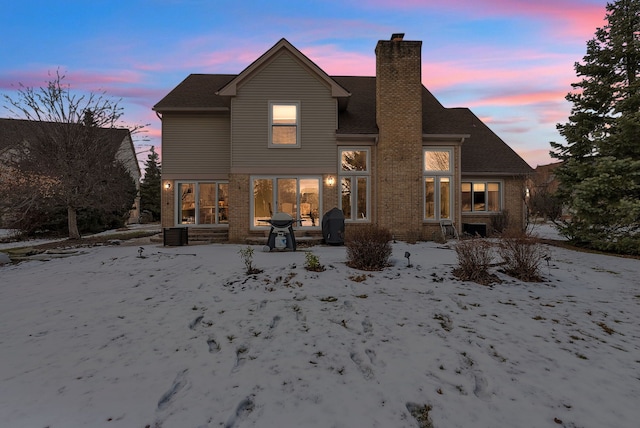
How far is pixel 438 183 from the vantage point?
14.4 metres

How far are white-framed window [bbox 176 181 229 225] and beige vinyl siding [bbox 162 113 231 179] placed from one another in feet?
1.79

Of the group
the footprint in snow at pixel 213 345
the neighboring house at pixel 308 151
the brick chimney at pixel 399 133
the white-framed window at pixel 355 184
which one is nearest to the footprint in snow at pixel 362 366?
the footprint in snow at pixel 213 345

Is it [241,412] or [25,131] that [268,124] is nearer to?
[241,412]

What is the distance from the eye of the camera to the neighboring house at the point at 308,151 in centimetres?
1353

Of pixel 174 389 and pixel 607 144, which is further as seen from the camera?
pixel 607 144

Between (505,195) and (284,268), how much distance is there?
1453 cm

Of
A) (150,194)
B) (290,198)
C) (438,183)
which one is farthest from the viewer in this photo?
(150,194)

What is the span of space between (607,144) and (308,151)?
1103 cm

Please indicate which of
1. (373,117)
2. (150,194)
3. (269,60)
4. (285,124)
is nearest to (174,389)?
(285,124)

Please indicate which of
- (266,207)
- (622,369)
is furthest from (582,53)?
(266,207)

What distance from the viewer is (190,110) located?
46.1ft

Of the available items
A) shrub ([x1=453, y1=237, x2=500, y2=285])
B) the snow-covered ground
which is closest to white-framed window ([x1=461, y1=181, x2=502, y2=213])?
the snow-covered ground

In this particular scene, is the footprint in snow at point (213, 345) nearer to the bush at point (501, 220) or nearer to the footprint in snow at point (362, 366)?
the footprint in snow at point (362, 366)

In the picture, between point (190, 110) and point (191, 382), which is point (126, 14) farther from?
point (191, 382)
